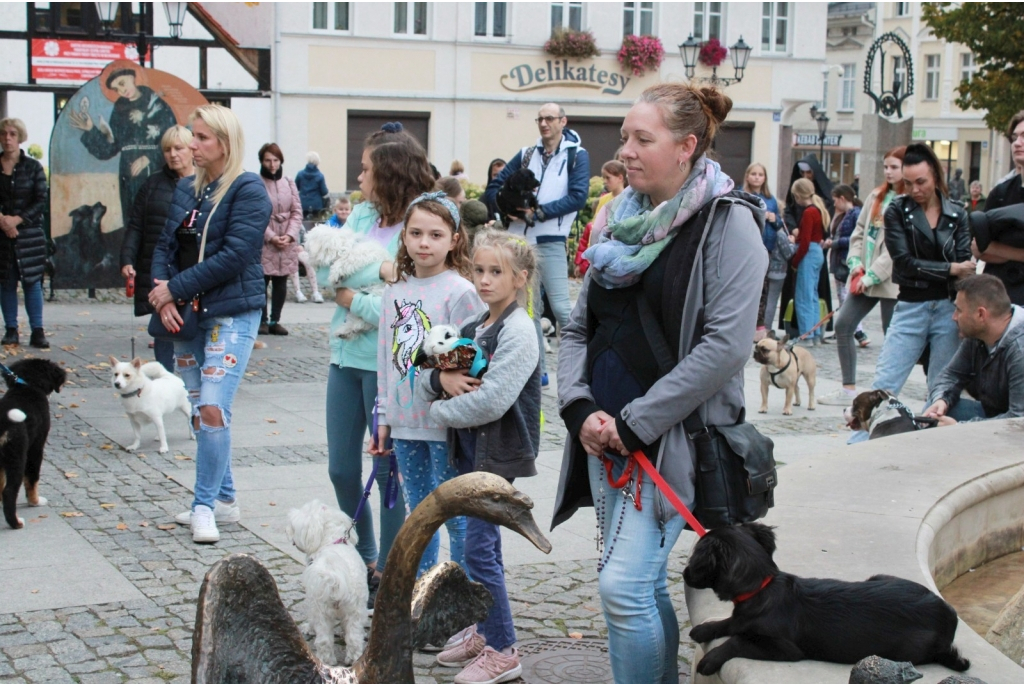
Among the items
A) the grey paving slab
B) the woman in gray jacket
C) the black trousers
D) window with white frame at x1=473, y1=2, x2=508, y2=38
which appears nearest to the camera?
the woman in gray jacket

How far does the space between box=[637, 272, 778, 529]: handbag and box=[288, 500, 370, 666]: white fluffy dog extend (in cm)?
146

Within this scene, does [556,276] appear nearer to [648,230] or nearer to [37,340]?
[37,340]

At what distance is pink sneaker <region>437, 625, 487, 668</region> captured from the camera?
4.45 m

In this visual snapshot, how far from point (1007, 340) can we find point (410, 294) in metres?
3.61

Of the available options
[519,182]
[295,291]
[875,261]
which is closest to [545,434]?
[519,182]

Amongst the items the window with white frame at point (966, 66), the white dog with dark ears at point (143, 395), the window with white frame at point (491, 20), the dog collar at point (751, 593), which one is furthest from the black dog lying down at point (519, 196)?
the window with white frame at point (966, 66)

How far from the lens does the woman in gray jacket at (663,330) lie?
3279 mm

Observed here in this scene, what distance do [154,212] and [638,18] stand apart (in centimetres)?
2549

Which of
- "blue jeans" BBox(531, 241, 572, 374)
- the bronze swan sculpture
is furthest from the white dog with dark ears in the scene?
the bronze swan sculpture

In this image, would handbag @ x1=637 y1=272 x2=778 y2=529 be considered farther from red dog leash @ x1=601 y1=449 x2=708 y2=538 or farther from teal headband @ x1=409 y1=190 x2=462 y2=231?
teal headband @ x1=409 y1=190 x2=462 y2=231

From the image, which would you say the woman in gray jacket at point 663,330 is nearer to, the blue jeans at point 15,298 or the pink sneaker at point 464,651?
the pink sneaker at point 464,651

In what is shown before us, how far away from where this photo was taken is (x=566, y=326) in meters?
3.75

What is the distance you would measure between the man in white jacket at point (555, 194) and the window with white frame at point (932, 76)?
51700 mm

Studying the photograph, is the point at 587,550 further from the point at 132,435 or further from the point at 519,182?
the point at 519,182
